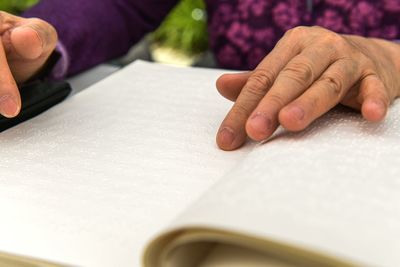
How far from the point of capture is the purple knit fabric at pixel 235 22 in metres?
0.80

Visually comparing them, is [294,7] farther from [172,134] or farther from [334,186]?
[334,186]

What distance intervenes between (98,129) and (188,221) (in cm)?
26

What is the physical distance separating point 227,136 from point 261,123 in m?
0.06

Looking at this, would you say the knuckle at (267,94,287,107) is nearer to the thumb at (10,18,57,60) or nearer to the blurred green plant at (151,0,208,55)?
the thumb at (10,18,57,60)

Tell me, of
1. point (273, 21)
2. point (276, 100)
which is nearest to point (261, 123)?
point (276, 100)

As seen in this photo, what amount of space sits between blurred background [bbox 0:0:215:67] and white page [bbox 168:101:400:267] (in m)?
0.79

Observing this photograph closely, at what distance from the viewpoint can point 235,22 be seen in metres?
0.87

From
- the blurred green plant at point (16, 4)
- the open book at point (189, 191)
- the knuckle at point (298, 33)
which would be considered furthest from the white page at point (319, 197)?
the blurred green plant at point (16, 4)

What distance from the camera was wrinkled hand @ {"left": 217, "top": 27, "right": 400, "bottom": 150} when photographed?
1.41 ft

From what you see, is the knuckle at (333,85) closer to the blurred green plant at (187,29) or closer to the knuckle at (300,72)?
the knuckle at (300,72)

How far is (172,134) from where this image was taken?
1.72ft

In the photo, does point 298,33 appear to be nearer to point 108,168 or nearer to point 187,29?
point 108,168

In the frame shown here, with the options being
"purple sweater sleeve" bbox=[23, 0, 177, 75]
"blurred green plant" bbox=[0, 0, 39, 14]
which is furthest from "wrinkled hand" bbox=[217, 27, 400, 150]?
"blurred green plant" bbox=[0, 0, 39, 14]

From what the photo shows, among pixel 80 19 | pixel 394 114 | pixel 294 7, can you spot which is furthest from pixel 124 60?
pixel 394 114
